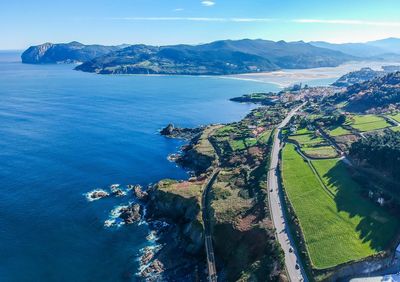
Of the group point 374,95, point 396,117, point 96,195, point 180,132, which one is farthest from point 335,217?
point 374,95

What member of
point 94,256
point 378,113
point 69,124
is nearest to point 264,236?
point 94,256

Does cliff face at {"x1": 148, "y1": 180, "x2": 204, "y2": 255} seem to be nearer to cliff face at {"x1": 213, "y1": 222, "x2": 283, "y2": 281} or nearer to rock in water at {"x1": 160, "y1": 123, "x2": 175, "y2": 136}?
cliff face at {"x1": 213, "y1": 222, "x2": 283, "y2": 281}

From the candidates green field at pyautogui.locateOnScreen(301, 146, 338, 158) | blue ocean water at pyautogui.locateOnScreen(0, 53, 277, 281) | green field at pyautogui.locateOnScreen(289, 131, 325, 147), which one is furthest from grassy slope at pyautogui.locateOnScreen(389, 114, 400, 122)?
blue ocean water at pyautogui.locateOnScreen(0, 53, 277, 281)

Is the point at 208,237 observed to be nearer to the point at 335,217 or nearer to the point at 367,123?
the point at 335,217

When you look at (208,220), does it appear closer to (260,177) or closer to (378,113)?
(260,177)

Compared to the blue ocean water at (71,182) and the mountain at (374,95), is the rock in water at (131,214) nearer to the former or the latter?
the blue ocean water at (71,182)
